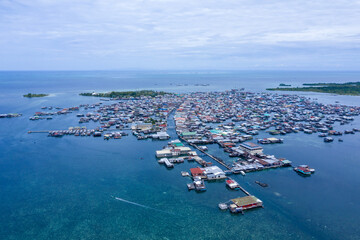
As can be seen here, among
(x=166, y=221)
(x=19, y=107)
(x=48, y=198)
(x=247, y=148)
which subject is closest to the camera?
(x=166, y=221)

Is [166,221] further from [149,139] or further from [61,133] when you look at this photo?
[61,133]

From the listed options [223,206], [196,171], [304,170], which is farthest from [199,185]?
[304,170]

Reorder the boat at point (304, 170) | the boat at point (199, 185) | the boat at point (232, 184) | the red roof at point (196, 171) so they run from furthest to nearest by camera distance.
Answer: the boat at point (304, 170)
the red roof at point (196, 171)
the boat at point (232, 184)
the boat at point (199, 185)

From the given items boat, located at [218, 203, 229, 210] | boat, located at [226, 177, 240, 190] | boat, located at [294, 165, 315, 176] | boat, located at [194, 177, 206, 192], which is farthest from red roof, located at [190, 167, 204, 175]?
boat, located at [294, 165, 315, 176]

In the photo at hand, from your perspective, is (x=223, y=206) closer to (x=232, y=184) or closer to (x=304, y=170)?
(x=232, y=184)

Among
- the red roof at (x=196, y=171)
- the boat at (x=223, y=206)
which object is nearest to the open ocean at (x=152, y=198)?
the boat at (x=223, y=206)

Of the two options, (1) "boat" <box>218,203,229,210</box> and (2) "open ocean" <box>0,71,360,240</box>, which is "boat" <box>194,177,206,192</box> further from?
(1) "boat" <box>218,203,229,210</box>

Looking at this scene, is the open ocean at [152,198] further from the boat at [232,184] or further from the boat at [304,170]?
the boat at [232,184]

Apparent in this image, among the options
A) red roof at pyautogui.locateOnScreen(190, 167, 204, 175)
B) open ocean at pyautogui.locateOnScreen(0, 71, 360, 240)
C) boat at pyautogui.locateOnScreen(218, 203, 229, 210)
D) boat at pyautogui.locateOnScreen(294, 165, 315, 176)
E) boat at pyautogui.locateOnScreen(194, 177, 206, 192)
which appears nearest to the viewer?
open ocean at pyautogui.locateOnScreen(0, 71, 360, 240)

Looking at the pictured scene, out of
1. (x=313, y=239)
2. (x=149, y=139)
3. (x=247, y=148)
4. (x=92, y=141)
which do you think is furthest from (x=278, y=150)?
(x=92, y=141)

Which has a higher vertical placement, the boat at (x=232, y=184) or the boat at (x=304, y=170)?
the boat at (x=304, y=170)

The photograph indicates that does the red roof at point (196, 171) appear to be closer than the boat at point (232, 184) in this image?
No
